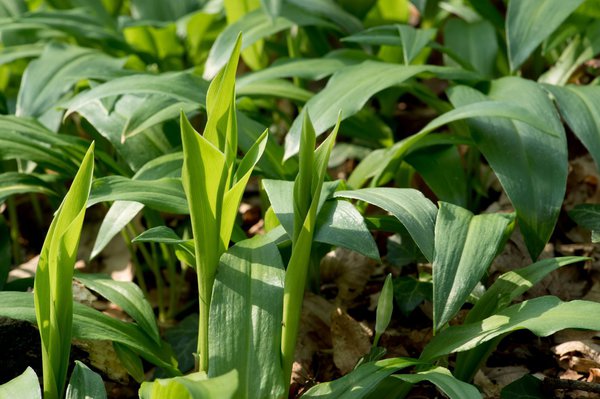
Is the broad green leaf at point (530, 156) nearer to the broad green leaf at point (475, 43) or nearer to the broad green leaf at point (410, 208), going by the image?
the broad green leaf at point (410, 208)

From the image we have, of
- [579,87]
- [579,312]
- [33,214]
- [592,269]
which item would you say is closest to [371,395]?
[579,312]

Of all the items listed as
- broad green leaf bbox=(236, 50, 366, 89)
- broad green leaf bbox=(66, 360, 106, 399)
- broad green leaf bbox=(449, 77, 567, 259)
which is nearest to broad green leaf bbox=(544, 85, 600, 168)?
broad green leaf bbox=(449, 77, 567, 259)

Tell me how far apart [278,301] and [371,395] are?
0.77ft

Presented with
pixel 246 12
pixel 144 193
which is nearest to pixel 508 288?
pixel 144 193

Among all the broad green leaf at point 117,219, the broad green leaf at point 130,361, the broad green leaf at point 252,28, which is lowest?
the broad green leaf at point 130,361

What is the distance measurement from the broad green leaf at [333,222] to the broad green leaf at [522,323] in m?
0.19

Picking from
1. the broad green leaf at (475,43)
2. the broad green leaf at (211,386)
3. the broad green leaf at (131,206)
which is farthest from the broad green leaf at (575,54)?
the broad green leaf at (211,386)

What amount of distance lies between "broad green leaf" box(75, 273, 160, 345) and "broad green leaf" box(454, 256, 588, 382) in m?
0.53

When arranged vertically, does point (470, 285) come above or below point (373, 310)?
above

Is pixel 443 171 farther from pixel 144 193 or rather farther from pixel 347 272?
pixel 144 193

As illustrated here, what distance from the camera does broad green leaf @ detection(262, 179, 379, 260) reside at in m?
1.28

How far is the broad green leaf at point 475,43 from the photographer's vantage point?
6.91 feet

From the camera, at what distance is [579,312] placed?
1234 mm

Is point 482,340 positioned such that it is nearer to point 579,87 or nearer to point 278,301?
point 278,301
